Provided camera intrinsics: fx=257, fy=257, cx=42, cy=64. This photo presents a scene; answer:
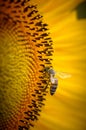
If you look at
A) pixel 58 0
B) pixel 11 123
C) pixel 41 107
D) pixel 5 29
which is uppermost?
pixel 58 0

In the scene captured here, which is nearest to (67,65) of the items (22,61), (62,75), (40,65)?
(62,75)

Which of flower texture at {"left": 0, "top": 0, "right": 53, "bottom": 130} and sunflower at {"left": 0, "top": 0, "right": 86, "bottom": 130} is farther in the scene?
flower texture at {"left": 0, "top": 0, "right": 53, "bottom": 130}

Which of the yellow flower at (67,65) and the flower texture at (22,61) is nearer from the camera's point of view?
the yellow flower at (67,65)

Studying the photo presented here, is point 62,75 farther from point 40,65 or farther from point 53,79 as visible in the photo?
point 40,65

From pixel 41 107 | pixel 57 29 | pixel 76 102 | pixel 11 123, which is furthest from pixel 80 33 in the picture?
pixel 11 123

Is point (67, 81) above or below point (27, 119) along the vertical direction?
above

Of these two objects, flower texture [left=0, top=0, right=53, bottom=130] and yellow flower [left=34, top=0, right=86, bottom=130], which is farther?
flower texture [left=0, top=0, right=53, bottom=130]

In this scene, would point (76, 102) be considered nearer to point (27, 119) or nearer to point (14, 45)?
point (27, 119)

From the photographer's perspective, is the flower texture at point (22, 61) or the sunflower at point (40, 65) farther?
the flower texture at point (22, 61)
